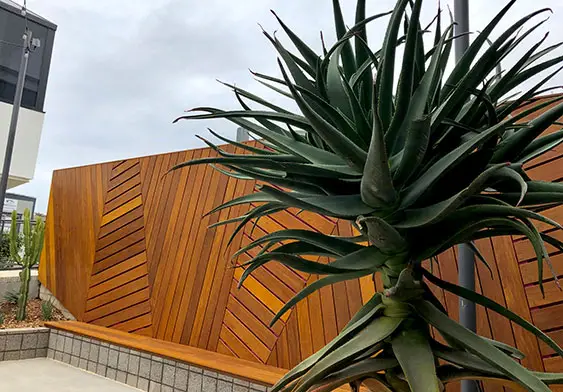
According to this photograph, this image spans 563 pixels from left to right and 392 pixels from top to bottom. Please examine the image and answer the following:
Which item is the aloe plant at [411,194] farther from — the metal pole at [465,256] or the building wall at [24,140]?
the building wall at [24,140]

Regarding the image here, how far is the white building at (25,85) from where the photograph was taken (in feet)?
28.7

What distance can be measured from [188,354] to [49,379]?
1.52 meters

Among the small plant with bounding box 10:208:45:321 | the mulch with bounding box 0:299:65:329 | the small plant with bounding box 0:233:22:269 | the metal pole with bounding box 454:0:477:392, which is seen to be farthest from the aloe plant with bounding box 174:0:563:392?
the small plant with bounding box 0:233:22:269

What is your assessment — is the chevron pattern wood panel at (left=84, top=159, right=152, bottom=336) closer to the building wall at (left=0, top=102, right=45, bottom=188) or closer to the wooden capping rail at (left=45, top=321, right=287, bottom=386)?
the wooden capping rail at (left=45, top=321, right=287, bottom=386)

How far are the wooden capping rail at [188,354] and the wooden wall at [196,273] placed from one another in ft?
0.35

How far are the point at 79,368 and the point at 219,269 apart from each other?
1999mm

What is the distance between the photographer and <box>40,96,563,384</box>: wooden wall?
2.29 metres

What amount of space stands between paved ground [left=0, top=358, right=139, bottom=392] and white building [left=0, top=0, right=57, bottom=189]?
6.18m

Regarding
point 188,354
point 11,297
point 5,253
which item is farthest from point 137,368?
point 5,253

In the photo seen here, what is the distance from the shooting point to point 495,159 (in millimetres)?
771

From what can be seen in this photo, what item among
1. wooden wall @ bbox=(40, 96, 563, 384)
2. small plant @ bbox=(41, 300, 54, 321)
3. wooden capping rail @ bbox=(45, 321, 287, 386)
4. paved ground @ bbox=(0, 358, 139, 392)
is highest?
wooden wall @ bbox=(40, 96, 563, 384)

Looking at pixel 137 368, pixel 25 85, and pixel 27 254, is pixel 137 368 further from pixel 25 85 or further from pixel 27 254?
pixel 25 85

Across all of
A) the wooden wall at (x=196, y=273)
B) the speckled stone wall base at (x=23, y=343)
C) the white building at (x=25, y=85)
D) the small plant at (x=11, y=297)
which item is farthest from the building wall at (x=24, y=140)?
the speckled stone wall base at (x=23, y=343)

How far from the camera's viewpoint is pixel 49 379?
380cm
